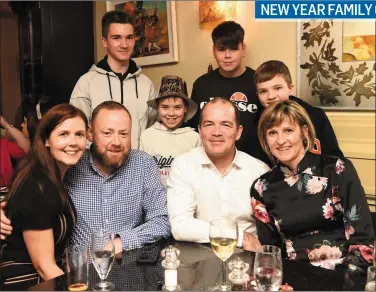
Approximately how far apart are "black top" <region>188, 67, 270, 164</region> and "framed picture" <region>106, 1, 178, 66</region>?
1.00 metres

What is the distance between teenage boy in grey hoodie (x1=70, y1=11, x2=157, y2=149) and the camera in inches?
102

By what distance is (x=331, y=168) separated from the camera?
5.42ft

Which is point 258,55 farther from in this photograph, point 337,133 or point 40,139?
point 40,139

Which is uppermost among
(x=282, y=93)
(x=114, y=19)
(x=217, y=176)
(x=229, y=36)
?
(x=114, y=19)

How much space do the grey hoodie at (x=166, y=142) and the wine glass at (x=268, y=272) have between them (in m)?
1.37

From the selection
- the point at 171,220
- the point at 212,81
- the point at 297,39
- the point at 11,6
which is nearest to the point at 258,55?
the point at 297,39

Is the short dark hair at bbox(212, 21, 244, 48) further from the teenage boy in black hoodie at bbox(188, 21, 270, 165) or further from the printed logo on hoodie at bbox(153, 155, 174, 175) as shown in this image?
the printed logo on hoodie at bbox(153, 155, 174, 175)

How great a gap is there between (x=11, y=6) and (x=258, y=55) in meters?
2.80

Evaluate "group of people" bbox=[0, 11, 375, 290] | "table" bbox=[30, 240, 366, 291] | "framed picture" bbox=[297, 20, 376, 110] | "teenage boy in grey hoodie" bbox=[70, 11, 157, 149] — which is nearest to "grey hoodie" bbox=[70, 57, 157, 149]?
"teenage boy in grey hoodie" bbox=[70, 11, 157, 149]

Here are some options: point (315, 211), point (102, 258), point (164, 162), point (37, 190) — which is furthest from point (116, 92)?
point (102, 258)

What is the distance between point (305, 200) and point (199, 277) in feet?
2.01

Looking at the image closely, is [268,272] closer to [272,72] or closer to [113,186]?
[113,186]

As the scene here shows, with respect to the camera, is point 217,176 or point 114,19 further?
point 114,19

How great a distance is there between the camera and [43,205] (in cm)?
151
